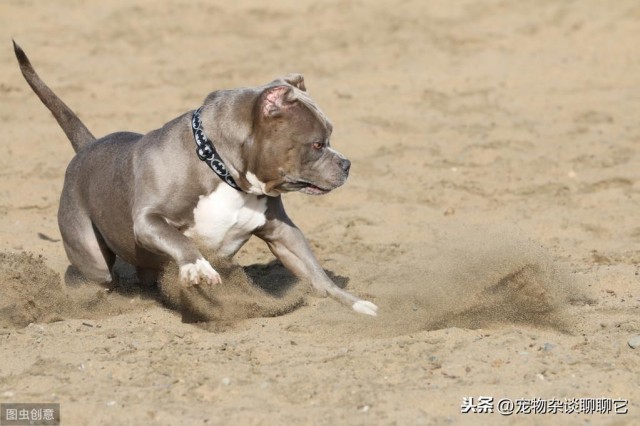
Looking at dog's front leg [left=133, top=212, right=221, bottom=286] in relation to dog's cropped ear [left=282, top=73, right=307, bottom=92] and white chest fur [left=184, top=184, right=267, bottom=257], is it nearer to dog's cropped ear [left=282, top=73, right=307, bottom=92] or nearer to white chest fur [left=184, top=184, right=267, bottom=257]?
white chest fur [left=184, top=184, right=267, bottom=257]

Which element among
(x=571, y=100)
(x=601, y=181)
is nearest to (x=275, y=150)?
(x=601, y=181)

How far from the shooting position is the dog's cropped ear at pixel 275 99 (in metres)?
5.54

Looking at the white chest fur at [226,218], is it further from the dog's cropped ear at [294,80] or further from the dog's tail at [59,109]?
the dog's tail at [59,109]

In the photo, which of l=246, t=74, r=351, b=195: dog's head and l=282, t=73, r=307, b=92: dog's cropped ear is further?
l=282, t=73, r=307, b=92: dog's cropped ear

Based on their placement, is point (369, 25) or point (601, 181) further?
point (369, 25)

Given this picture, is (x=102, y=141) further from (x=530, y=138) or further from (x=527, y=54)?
(x=527, y=54)

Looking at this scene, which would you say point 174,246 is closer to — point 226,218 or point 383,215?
point 226,218

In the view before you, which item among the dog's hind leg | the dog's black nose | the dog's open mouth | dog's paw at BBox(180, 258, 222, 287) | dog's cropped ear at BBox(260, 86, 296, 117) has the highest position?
dog's cropped ear at BBox(260, 86, 296, 117)

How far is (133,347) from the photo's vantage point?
4922mm

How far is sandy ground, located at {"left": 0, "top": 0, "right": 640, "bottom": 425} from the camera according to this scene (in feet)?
14.6

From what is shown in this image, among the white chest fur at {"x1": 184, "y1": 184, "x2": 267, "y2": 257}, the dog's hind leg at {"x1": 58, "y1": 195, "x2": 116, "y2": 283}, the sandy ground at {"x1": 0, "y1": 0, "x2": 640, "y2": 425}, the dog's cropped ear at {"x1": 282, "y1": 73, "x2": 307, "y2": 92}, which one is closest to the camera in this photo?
the sandy ground at {"x1": 0, "y1": 0, "x2": 640, "y2": 425}

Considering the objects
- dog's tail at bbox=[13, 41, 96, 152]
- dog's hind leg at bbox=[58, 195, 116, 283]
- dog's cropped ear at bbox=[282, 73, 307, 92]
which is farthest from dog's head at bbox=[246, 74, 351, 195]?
dog's tail at bbox=[13, 41, 96, 152]

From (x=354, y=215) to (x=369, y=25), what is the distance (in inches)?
178

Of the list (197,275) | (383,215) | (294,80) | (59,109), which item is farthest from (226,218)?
(383,215)
